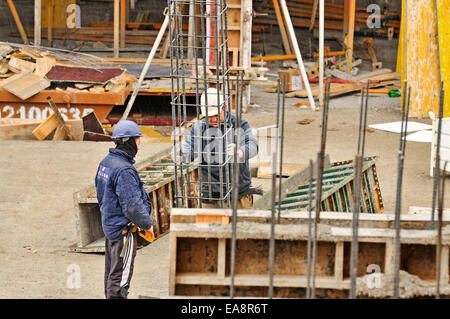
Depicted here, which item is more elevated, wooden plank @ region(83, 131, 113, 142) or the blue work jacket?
the blue work jacket

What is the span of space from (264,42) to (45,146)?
1276cm

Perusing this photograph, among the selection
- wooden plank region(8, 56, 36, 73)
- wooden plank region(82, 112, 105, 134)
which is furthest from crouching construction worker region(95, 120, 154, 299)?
wooden plank region(8, 56, 36, 73)

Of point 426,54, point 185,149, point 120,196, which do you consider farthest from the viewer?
point 426,54

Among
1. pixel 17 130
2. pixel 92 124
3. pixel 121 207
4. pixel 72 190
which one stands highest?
pixel 121 207

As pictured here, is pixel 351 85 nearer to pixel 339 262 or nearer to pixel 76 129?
pixel 76 129

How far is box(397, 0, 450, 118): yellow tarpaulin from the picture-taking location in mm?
13977

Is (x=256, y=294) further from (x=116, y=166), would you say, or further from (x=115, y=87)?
(x=115, y=87)

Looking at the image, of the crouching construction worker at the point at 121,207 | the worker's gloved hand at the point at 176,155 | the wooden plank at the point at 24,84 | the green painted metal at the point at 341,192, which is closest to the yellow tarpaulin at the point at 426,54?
the green painted metal at the point at 341,192

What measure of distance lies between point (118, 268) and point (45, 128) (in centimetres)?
745

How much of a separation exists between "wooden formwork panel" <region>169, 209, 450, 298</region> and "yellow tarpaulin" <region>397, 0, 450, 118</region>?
29.9 feet

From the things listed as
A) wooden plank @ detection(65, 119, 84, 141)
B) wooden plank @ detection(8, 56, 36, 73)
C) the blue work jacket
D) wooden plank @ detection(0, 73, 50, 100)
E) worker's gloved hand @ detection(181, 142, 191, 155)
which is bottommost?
wooden plank @ detection(65, 119, 84, 141)

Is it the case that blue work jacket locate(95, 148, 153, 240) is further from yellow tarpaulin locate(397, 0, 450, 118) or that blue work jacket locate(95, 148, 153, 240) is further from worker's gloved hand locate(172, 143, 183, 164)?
yellow tarpaulin locate(397, 0, 450, 118)

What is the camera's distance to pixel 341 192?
8773mm

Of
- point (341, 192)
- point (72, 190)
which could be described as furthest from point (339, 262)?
point (72, 190)
